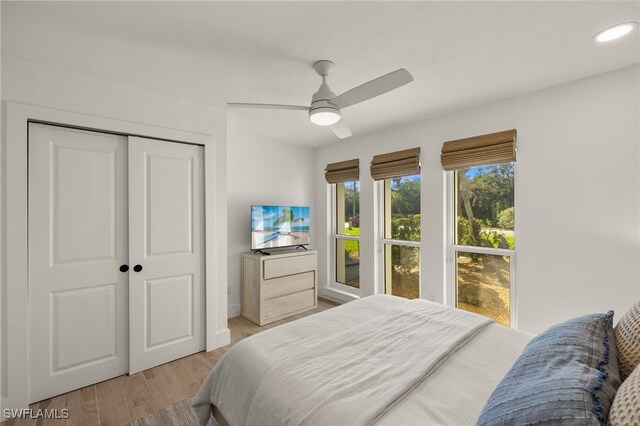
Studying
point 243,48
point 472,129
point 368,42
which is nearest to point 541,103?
point 472,129

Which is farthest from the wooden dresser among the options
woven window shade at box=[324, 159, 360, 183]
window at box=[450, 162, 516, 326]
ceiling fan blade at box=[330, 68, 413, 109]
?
ceiling fan blade at box=[330, 68, 413, 109]

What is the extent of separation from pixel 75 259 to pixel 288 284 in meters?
2.18

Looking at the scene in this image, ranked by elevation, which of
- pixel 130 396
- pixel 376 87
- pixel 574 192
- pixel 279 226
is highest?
pixel 376 87

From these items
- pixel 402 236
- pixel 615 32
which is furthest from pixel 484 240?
pixel 615 32

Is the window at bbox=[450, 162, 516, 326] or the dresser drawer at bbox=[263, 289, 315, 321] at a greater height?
the window at bbox=[450, 162, 516, 326]

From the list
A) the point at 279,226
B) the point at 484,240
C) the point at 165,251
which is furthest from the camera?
the point at 279,226

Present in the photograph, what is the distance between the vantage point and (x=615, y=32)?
167 cm

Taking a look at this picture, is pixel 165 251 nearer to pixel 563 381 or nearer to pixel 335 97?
pixel 335 97

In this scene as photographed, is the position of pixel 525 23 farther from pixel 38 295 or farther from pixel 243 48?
pixel 38 295

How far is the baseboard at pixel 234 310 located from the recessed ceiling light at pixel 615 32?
4127 mm

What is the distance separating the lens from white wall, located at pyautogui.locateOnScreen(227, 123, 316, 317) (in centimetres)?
372

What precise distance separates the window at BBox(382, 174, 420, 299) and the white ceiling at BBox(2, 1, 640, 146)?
51.6 inches

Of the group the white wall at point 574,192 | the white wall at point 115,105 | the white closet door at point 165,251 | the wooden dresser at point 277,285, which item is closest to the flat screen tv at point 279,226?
the wooden dresser at point 277,285

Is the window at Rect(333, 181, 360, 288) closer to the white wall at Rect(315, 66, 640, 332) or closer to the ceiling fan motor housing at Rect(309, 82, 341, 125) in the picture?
the white wall at Rect(315, 66, 640, 332)
